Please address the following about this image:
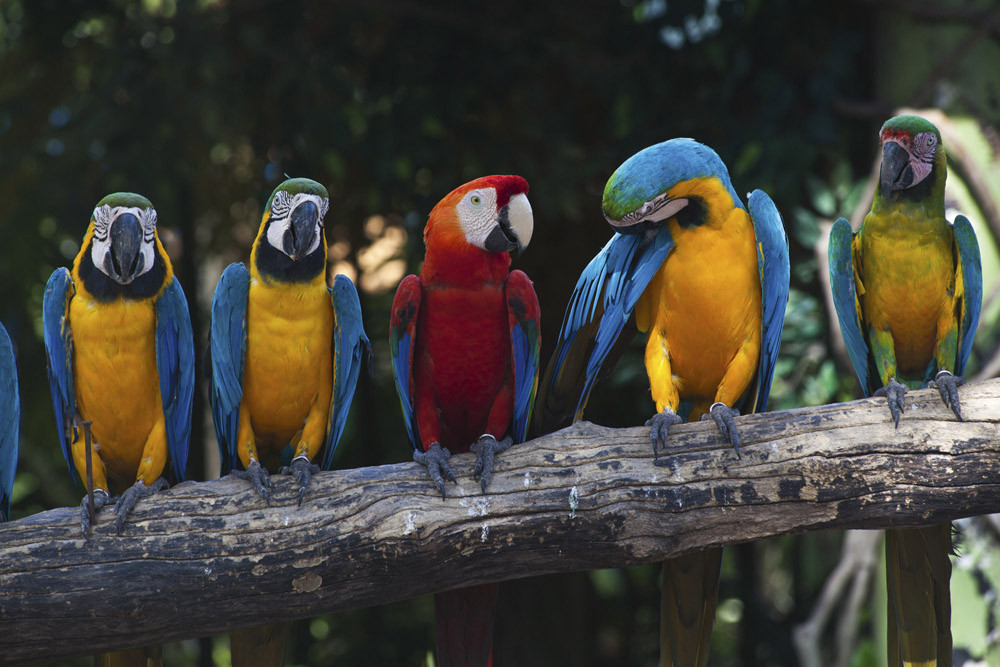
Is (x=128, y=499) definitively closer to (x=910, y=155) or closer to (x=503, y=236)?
(x=503, y=236)

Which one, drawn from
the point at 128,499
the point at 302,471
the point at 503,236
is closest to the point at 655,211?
the point at 503,236

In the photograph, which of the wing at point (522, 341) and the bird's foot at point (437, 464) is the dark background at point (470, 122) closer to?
the wing at point (522, 341)

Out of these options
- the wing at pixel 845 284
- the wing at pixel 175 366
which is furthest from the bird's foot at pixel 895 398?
the wing at pixel 175 366

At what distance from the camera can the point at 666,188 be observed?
7.54 feet

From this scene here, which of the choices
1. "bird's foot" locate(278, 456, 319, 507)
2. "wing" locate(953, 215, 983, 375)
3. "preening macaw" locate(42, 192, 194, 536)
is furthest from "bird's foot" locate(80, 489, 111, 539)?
"wing" locate(953, 215, 983, 375)

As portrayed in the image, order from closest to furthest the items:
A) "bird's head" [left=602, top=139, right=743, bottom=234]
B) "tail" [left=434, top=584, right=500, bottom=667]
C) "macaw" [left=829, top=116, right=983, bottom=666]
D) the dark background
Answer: "bird's head" [left=602, top=139, right=743, bottom=234] < "macaw" [left=829, top=116, right=983, bottom=666] < "tail" [left=434, top=584, right=500, bottom=667] < the dark background

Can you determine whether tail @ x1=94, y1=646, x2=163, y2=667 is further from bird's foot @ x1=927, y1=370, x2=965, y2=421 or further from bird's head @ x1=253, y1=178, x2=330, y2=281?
bird's foot @ x1=927, y1=370, x2=965, y2=421

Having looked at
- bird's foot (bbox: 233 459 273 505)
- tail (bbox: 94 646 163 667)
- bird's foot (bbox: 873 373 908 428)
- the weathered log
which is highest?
bird's foot (bbox: 873 373 908 428)

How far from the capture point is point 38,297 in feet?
14.9

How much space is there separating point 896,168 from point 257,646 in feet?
7.35

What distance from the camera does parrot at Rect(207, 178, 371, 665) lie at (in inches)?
95.0

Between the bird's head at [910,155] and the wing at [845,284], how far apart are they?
177mm

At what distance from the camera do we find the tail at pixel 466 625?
248 centimetres

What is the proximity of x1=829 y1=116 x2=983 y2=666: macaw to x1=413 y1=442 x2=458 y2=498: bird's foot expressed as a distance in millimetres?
1174
